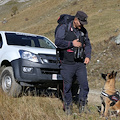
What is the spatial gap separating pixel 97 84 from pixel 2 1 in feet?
400

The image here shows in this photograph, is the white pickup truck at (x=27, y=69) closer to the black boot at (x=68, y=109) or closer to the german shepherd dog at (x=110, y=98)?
the black boot at (x=68, y=109)

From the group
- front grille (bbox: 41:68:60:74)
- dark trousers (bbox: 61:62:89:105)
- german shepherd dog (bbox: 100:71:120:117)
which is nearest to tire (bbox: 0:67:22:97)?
front grille (bbox: 41:68:60:74)

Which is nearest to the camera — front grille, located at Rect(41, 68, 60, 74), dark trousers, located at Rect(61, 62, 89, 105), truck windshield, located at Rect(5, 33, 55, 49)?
dark trousers, located at Rect(61, 62, 89, 105)

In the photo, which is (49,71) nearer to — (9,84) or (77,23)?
(9,84)

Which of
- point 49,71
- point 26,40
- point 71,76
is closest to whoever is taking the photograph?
point 71,76

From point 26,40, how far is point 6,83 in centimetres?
161

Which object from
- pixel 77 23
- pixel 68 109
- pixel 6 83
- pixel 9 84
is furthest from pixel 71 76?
pixel 6 83

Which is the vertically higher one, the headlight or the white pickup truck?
the headlight

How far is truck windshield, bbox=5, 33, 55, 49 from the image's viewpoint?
7010mm

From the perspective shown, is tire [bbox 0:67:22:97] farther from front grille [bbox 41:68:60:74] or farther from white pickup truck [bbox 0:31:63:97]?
front grille [bbox 41:68:60:74]

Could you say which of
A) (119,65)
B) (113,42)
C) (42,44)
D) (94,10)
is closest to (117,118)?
(42,44)

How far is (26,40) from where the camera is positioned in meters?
7.28

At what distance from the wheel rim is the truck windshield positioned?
43.5 inches

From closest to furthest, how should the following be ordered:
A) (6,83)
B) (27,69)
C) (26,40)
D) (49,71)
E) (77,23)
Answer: (77,23) < (27,69) < (49,71) < (6,83) < (26,40)
